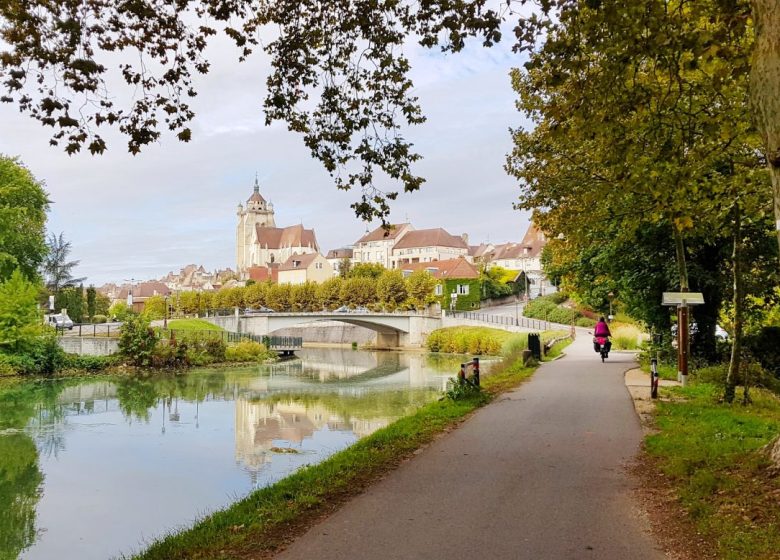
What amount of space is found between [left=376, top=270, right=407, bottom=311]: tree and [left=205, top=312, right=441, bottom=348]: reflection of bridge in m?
3.32

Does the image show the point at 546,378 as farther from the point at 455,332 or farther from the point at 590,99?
the point at 455,332

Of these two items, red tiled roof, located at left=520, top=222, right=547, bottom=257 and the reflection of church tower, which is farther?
the reflection of church tower

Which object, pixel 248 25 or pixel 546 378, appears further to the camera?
pixel 546 378

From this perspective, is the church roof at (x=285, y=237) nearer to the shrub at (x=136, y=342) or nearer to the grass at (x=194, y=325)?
the grass at (x=194, y=325)

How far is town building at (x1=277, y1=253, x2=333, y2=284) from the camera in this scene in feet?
398

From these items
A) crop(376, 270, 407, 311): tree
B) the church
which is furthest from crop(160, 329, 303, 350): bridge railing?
the church

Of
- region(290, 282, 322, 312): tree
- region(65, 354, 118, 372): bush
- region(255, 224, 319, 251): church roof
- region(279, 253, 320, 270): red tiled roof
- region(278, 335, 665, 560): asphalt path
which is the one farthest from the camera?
region(255, 224, 319, 251): church roof

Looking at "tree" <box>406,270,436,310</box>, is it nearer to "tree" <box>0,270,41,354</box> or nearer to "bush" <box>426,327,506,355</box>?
"bush" <box>426,327,506,355</box>

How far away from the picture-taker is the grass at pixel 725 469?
17.8ft

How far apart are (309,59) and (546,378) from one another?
42.5 feet

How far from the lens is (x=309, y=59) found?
10164 millimetres

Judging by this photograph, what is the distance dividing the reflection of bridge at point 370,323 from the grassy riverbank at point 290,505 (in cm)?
5043

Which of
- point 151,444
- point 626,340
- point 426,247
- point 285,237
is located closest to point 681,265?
point 151,444

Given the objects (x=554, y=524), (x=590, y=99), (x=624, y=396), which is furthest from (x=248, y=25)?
(x=624, y=396)
